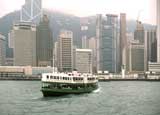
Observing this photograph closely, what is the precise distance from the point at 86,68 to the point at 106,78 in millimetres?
3361

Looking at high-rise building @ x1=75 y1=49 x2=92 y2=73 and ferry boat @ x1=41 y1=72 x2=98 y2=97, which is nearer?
ferry boat @ x1=41 y1=72 x2=98 y2=97

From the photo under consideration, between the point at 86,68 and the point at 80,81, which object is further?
the point at 86,68

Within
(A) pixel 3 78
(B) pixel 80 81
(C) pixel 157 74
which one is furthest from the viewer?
(C) pixel 157 74

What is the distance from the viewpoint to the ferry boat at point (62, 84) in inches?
702

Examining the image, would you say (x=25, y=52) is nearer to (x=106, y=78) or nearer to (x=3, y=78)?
(x=3, y=78)

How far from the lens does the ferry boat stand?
→ 17.8m

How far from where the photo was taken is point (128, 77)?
63562mm

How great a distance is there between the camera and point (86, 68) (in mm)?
62469

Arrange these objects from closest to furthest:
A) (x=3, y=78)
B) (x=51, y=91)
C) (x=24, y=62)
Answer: (x=51, y=91) → (x=3, y=78) → (x=24, y=62)

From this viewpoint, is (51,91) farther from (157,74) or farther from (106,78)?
(157,74)

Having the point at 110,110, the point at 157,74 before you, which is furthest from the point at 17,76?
the point at 110,110

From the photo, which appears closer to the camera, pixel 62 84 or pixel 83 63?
pixel 62 84

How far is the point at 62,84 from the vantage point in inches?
719

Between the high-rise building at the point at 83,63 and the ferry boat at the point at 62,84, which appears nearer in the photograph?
the ferry boat at the point at 62,84
